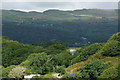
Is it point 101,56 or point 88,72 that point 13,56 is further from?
point 88,72

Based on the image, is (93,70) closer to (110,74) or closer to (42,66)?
(110,74)

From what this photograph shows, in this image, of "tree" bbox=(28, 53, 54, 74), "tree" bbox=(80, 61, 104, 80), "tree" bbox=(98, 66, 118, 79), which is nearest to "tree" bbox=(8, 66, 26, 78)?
"tree" bbox=(28, 53, 54, 74)

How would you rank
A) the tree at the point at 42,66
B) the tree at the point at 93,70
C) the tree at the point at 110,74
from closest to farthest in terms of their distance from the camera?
the tree at the point at 110,74, the tree at the point at 93,70, the tree at the point at 42,66

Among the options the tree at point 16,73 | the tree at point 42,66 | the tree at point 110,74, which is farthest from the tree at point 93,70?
the tree at point 16,73

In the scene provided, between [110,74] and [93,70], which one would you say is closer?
[110,74]

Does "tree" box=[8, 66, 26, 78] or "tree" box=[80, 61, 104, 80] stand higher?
"tree" box=[80, 61, 104, 80]

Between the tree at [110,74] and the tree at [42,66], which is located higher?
the tree at [110,74]

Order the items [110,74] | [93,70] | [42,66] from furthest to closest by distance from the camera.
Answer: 1. [42,66]
2. [93,70]
3. [110,74]

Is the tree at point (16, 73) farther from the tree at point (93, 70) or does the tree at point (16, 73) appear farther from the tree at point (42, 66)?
the tree at point (93, 70)

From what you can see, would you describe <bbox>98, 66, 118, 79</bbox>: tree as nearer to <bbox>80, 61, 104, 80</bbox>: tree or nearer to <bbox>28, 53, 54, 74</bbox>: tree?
<bbox>80, 61, 104, 80</bbox>: tree

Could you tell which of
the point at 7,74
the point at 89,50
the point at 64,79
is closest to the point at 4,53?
the point at 89,50

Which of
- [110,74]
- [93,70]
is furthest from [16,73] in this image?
[110,74]
